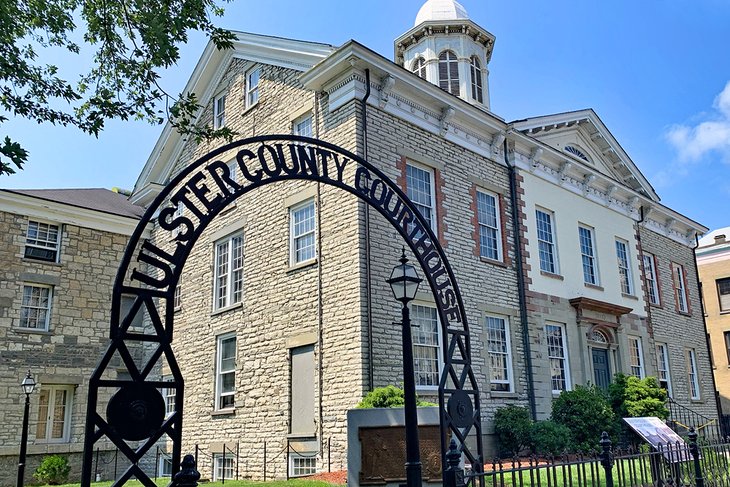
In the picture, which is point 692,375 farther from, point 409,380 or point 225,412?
point 409,380

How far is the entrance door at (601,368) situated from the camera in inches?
808

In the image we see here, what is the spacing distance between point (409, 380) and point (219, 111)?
1573cm

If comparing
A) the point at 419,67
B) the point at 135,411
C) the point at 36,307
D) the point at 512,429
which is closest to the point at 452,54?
the point at 419,67

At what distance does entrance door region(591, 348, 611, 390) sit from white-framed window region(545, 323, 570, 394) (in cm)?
174

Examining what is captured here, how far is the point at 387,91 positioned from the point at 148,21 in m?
7.15

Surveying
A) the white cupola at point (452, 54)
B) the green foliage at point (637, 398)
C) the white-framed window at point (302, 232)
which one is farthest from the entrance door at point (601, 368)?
the white-framed window at point (302, 232)

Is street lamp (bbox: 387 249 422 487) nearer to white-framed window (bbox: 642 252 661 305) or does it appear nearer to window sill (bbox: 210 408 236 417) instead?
window sill (bbox: 210 408 236 417)

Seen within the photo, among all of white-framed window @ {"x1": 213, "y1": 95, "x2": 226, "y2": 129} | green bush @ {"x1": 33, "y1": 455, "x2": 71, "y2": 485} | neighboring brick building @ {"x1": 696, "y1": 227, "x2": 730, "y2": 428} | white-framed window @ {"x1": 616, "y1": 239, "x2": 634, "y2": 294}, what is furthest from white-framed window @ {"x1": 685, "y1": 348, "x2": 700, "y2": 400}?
green bush @ {"x1": 33, "y1": 455, "x2": 71, "y2": 485}

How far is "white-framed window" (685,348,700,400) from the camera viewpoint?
1022 inches

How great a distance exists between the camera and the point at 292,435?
15078 millimetres

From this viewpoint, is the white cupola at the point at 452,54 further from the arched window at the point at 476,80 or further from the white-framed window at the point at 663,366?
the white-framed window at the point at 663,366

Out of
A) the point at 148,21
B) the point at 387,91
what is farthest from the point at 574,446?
the point at 148,21

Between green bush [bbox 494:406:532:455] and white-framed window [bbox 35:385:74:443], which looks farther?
white-framed window [bbox 35:385:74:443]

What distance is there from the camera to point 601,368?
2088cm
